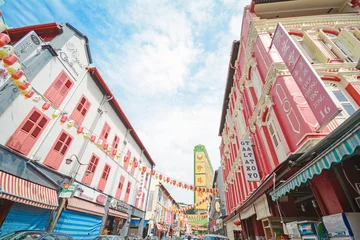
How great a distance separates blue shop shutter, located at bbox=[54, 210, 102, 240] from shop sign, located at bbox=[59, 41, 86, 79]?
9.72 meters

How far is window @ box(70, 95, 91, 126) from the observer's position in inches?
471

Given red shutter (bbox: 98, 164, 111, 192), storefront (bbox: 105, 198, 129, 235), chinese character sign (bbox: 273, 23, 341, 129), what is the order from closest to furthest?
chinese character sign (bbox: 273, 23, 341, 129)
red shutter (bbox: 98, 164, 111, 192)
storefront (bbox: 105, 198, 129, 235)

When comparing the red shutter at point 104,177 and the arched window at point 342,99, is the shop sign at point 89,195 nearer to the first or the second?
the red shutter at point 104,177

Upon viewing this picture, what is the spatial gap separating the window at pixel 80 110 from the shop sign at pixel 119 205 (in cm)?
814

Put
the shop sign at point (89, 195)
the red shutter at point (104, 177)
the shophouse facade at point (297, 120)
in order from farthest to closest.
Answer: the red shutter at point (104, 177)
the shop sign at point (89, 195)
the shophouse facade at point (297, 120)

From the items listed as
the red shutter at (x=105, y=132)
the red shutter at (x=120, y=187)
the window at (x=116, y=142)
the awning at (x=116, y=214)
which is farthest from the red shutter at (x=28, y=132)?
the red shutter at (x=120, y=187)

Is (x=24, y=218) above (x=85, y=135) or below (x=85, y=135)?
below

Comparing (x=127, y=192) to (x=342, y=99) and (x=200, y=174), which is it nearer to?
(x=342, y=99)

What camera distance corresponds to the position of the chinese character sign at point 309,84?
470cm

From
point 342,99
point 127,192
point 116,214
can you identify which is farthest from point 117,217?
point 342,99

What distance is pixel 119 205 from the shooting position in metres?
16.3

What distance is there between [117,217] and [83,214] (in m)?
5.96

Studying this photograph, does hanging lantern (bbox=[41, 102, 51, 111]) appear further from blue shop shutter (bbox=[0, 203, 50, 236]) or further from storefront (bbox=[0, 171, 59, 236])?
blue shop shutter (bbox=[0, 203, 50, 236])

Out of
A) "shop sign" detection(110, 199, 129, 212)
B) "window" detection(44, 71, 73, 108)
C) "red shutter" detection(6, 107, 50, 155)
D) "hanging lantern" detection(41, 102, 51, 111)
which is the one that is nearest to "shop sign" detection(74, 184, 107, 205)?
"shop sign" detection(110, 199, 129, 212)
